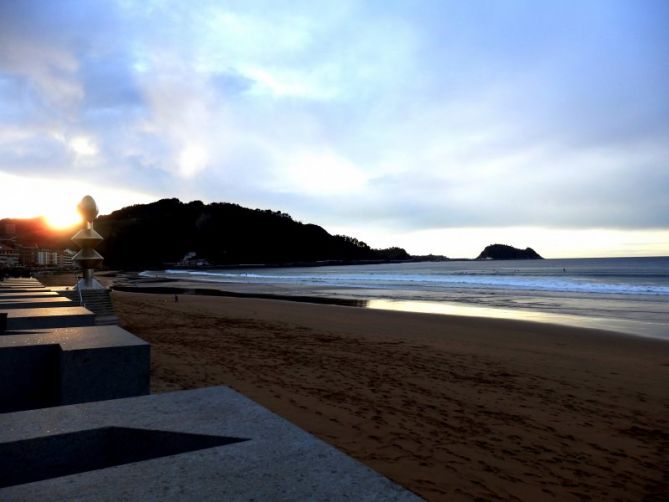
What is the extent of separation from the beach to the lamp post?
1.59m

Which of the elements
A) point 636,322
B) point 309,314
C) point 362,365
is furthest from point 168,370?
point 636,322

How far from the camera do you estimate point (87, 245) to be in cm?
1250

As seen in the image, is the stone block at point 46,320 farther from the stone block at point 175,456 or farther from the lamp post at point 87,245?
the lamp post at point 87,245

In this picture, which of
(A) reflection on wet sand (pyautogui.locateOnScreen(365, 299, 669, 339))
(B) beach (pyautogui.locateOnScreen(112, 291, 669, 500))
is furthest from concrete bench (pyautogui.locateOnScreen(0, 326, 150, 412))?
(A) reflection on wet sand (pyautogui.locateOnScreen(365, 299, 669, 339))

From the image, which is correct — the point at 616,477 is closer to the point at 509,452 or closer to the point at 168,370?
the point at 509,452

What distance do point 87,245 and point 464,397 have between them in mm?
10861

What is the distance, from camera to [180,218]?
173500 millimetres

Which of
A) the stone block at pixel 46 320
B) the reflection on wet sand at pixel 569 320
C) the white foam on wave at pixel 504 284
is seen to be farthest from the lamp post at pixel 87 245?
the white foam on wave at pixel 504 284

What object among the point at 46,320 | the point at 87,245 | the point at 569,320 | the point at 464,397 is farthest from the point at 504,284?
the point at 46,320

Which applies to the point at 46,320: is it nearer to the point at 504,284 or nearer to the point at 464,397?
the point at 464,397

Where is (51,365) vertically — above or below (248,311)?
above

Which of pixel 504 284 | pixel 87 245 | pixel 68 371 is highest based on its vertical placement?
pixel 87 245

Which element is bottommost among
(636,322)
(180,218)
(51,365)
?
(636,322)

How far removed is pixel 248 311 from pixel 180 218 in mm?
165501
